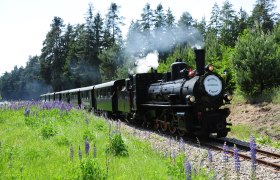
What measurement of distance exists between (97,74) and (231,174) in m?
56.3

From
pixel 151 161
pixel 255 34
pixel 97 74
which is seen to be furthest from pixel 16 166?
pixel 97 74

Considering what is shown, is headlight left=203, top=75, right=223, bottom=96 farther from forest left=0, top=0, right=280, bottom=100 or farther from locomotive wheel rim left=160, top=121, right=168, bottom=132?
forest left=0, top=0, right=280, bottom=100

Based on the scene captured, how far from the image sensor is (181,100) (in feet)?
38.5

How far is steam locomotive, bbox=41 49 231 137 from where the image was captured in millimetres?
10820

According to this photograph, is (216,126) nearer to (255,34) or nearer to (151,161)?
(151,161)

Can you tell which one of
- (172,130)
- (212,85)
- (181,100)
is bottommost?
(172,130)

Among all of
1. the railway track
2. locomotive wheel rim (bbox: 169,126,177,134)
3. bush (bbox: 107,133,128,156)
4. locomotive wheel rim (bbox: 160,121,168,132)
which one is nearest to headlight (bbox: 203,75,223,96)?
the railway track

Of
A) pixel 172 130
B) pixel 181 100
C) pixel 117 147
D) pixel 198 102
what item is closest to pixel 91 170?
pixel 117 147

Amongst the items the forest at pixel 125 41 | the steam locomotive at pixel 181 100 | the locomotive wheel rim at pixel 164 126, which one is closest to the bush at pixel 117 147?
the steam locomotive at pixel 181 100

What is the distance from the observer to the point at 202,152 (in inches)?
350

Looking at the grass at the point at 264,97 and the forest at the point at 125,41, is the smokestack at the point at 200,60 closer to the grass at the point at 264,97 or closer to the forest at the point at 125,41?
the grass at the point at 264,97

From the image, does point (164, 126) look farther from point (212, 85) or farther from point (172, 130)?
point (212, 85)

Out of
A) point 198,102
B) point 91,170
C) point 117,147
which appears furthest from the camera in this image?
point 198,102

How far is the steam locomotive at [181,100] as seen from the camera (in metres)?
10.8
